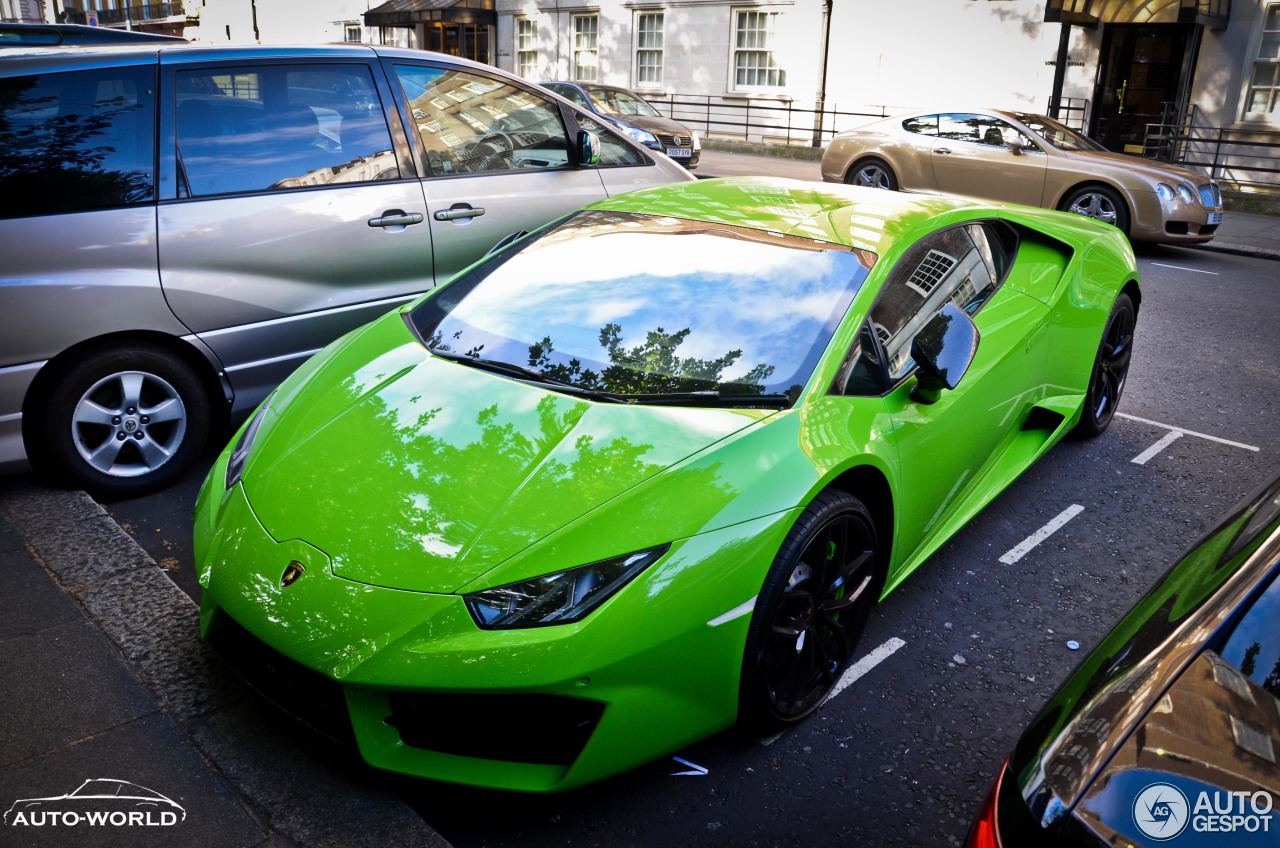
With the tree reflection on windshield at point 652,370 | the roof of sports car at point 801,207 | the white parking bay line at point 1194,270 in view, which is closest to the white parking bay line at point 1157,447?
the roof of sports car at point 801,207

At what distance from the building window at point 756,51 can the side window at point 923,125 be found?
10226 mm

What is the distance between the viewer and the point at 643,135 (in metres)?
15.1

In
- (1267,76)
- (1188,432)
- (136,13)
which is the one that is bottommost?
(1188,432)

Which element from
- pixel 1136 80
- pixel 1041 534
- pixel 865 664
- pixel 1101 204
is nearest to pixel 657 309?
pixel 865 664

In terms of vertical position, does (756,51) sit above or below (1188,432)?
above

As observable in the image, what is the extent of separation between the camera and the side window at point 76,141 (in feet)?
Result: 12.5

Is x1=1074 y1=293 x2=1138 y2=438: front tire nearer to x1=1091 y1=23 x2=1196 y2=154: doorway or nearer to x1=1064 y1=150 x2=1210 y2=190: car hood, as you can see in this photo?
x1=1064 y1=150 x2=1210 y2=190: car hood

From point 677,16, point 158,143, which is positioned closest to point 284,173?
point 158,143

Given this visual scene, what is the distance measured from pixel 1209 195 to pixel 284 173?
985 centimetres

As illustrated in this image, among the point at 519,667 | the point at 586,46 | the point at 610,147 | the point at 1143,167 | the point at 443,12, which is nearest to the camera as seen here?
the point at 519,667

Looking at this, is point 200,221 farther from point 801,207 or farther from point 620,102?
point 620,102

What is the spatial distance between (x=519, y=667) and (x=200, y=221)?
2.84m

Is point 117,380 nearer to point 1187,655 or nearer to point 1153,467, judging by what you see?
point 1187,655

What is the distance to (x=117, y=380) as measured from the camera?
4.09 m
